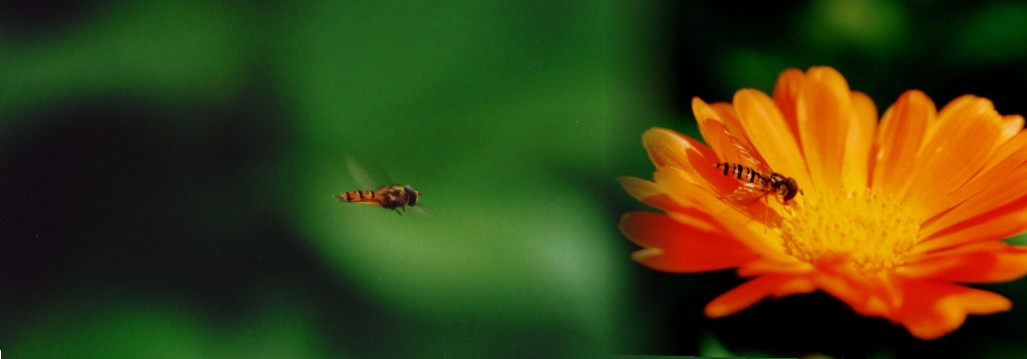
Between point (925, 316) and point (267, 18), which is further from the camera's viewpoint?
point (267, 18)

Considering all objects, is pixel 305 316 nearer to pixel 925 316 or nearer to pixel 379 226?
pixel 379 226

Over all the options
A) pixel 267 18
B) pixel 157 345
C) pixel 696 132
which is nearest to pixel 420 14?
pixel 267 18

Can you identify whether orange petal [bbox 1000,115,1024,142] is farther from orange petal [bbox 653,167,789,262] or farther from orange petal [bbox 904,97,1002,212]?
orange petal [bbox 653,167,789,262]

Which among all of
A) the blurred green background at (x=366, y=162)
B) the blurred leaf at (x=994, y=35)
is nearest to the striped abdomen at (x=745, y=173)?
the blurred green background at (x=366, y=162)

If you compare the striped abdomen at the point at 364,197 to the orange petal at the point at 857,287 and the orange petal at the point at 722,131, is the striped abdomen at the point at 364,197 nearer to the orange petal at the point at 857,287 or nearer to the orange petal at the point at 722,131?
the orange petal at the point at 722,131

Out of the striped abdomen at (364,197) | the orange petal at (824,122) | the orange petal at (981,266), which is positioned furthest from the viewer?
the striped abdomen at (364,197)

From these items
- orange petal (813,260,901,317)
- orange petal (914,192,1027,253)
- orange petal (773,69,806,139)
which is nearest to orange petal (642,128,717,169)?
orange petal (773,69,806,139)

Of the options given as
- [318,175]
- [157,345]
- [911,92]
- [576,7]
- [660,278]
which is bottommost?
[157,345]
